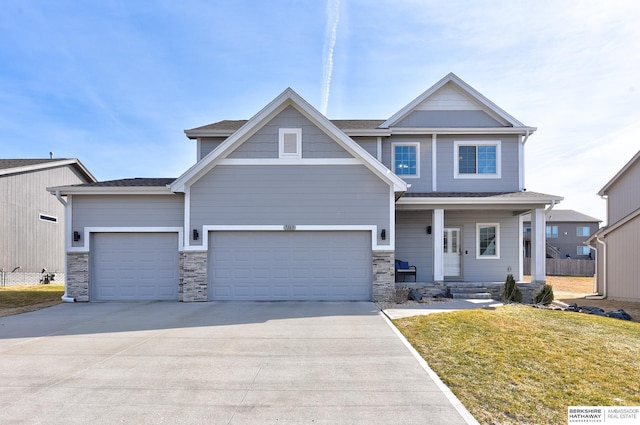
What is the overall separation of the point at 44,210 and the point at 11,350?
57.4ft

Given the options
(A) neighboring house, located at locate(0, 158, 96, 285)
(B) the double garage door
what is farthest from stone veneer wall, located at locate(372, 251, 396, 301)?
(A) neighboring house, located at locate(0, 158, 96, 285)

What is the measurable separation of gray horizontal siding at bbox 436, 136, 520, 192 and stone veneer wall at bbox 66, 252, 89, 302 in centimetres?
1290

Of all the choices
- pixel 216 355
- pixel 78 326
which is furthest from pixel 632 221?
pixel 78 326

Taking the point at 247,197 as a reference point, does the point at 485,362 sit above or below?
below

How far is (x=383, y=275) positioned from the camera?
441 inches

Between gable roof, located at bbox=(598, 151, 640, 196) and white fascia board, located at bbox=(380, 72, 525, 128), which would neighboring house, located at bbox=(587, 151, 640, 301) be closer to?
gable roof, located at bbox=(598, 151, 640, 196)

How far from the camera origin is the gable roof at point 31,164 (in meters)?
18.1

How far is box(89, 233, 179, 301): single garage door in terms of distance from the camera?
11.6m

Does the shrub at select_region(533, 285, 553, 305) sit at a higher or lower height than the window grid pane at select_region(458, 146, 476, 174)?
lower

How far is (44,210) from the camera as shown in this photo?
66.8 feet

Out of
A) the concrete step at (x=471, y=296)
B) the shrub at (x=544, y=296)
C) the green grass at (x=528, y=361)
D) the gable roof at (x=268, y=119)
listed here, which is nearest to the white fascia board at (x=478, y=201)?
the gable roof at (x=268, y=119)

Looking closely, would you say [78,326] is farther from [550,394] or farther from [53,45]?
[53,45]

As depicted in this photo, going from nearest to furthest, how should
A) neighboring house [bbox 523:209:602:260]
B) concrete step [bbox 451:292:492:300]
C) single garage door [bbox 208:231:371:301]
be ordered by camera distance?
single garage door [bbox 208:231:371:301], concrete step [bbox 451:292:492:300], neighboring house [bbox 523:209:602:260]

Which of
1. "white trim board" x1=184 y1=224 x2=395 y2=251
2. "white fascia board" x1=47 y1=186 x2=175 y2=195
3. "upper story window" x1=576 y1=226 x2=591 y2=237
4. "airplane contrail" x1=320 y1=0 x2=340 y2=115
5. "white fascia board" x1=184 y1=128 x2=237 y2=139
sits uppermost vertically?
"airplane contrail" x1=320 y1=0 x2=340 y2=115
